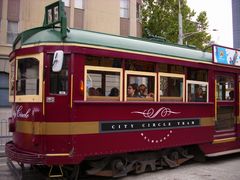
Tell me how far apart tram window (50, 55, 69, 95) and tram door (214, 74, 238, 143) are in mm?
4640

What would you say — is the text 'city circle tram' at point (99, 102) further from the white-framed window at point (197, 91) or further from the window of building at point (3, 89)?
the window of building at point (3, 89)

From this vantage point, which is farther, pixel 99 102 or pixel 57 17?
pixel 57 17

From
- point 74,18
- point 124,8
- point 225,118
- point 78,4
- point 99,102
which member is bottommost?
point 225,118

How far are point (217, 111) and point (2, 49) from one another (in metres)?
Result: 14.4

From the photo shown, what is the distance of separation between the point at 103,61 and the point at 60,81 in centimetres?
96

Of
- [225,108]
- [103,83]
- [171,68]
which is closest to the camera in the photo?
[103,83]

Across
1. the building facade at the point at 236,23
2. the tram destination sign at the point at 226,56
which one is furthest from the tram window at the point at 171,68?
the building facade at the point at 236,23

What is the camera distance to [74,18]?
23.5 meters

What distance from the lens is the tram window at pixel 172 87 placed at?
27.5ft

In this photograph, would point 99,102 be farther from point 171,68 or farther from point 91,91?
point 171,68

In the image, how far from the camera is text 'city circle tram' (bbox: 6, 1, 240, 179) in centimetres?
679

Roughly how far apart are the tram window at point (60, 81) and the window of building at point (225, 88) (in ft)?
15.6

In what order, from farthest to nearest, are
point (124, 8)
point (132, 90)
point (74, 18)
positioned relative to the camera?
1. point (124, 8)
2. point (74, 18)
3. point (132, 90)

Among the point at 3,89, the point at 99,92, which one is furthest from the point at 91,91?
the point at 3,89
